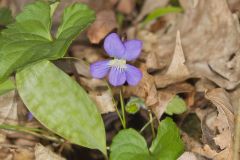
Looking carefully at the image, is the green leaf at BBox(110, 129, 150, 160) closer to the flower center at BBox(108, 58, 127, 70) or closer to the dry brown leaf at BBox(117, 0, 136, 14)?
the flower center at BBox(108, 58, 127, 70)

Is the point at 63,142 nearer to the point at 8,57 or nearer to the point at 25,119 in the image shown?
the point at 25,119

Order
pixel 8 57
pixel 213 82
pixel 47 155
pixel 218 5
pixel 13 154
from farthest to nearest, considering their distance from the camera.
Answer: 1. pixel 218 5
2. pixel 213 82
3. pixel 13 154
4. pixel 47 155
5. pixel 8 57

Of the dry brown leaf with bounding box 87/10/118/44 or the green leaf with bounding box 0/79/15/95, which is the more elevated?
the green leaf with bounding box 0/79/15/95

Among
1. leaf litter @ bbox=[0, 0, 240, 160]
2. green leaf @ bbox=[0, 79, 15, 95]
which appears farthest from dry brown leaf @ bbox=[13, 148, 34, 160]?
green leaf @ bbox=[0, 79, 15, 95]

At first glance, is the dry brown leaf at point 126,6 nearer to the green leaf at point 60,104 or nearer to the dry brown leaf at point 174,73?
the dry brown leaf at point 174,73

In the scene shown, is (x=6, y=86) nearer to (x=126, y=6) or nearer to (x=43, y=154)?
(x=43, y=154)

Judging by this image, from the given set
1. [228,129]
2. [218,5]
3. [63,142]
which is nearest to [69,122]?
[63,142]

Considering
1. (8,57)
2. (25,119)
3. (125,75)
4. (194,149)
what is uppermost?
(8,57)
